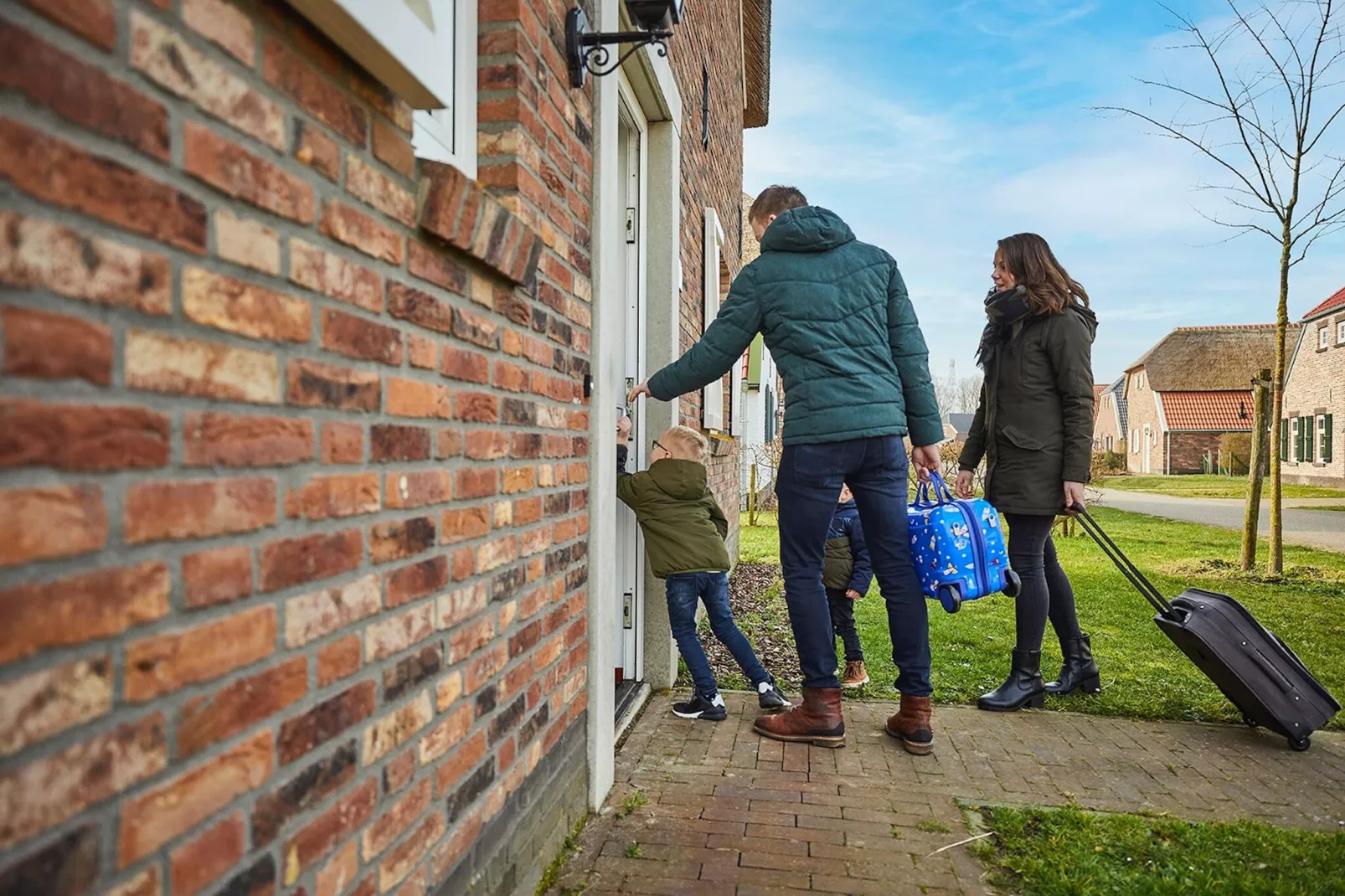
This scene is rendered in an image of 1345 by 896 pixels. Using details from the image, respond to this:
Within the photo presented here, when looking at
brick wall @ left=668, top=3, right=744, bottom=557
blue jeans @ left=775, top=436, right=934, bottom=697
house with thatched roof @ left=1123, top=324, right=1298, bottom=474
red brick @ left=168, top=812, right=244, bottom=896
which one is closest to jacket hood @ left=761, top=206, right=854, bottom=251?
blue jeans @ left=775, top=436, right=934, bottom=697

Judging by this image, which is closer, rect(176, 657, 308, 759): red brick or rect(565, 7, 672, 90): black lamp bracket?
rect(176, 657, 308, 759): red brick

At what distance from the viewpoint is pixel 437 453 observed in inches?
61.4

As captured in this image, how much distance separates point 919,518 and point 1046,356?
1.09 metres

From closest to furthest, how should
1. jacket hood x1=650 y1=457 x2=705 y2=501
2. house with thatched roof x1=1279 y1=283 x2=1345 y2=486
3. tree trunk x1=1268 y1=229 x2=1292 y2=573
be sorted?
jacket hood x1=650 y1=457 x2=705 y2=501, tree trunk x1=1268 y1=229 x2=1292 y2=573, house with thatched roof x1=1279 y1=283 x2=1345 y2=486

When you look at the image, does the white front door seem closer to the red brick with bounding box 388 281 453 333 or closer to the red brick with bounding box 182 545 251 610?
the red brick with bounding box 388 281 453 333

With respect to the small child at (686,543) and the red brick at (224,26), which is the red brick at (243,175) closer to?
the red brick at (224,26)

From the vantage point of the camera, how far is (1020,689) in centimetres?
384

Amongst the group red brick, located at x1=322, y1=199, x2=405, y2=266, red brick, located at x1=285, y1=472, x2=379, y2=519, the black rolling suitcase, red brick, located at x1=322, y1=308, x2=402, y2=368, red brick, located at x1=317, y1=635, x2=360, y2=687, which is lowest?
the black rolling suitcase

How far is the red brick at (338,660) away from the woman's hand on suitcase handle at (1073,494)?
3352 millimetres

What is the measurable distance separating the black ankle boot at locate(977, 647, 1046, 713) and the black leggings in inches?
2.3

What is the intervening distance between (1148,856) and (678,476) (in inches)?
81.0

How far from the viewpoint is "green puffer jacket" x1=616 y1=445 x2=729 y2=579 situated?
3570 millimetres

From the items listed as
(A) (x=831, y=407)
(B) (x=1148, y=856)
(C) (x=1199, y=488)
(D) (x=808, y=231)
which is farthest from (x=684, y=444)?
(C) (x=1199, y=488)

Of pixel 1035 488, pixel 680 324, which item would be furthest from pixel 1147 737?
pixel 680 324
